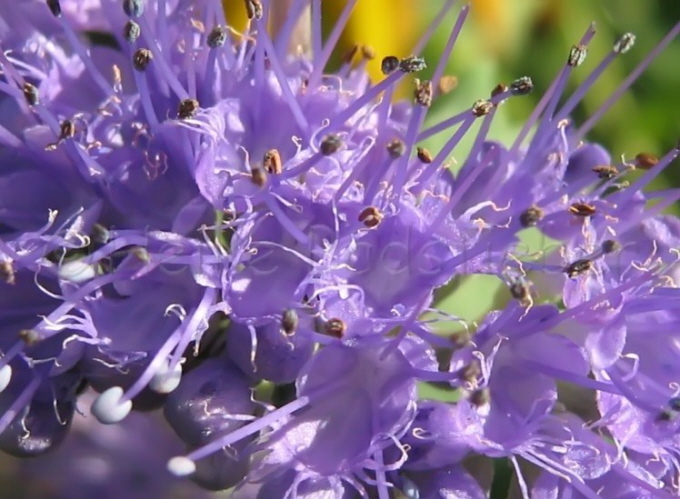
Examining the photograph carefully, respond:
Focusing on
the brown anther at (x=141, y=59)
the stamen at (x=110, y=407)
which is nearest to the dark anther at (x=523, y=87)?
the brown anther at (x=141, y=59)

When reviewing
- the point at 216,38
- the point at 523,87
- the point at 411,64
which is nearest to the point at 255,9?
the point at 216,38

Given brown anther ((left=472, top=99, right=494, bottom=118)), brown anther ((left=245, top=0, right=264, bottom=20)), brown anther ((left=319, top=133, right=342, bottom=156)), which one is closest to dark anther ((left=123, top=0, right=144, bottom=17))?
brown anther ((left=245, top=0, right=264, bottom=20))

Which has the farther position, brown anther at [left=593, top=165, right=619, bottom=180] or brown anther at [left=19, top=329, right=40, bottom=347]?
brown anther at [left=593, top=165, right=619, bottom=180]

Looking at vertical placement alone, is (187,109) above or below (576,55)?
below

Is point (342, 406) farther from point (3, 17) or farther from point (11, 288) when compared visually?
point (3, 17)

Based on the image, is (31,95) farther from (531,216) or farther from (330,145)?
(531,216)

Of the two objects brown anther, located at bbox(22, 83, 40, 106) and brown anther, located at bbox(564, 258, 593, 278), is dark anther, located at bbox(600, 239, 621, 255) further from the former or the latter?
brown anther, located at bbox(22, 83, 40, 106)
